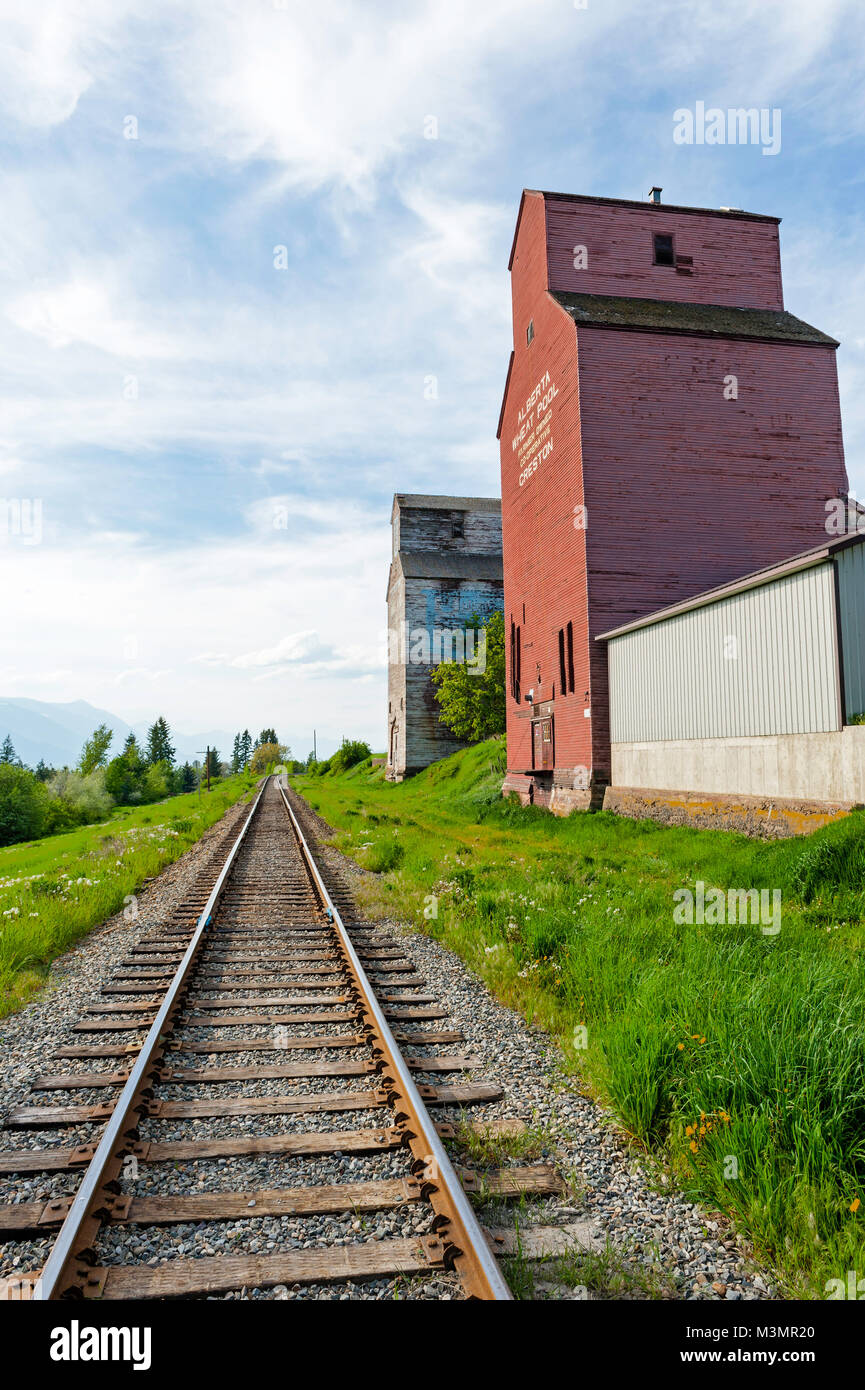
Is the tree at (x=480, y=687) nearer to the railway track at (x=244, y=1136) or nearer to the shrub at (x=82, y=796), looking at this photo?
the railway track at (x=244, y=1136)

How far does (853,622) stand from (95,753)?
98225 millimetres

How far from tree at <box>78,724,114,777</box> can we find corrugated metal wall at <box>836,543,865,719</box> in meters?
91.2

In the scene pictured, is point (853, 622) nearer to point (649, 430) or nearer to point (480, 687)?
point (649, 430)

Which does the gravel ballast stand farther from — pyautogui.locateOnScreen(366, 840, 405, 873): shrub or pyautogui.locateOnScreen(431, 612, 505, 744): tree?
pyautogui.locateOnScreen(431, 612, 505, 744): tree

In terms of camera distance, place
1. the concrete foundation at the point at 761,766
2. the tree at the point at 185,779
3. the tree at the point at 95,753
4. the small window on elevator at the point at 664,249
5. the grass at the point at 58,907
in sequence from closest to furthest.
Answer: the grass at the point at 58,907
the concrete foundation at the point at 761,766
the small window on elevator at the point at 664,249
the tree at the point at 95,753
the tree at the point at 185,779


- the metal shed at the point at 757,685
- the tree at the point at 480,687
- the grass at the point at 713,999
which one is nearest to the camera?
the grass at the point at 713,999

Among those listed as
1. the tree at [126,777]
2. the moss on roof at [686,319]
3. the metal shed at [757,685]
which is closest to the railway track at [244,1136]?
the metal shed at [757,685]

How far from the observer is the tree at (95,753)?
3696 inches

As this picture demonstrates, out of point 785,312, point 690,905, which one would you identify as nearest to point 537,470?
point 785,312

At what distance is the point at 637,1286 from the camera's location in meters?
2.91

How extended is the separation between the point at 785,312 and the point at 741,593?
12.8 m

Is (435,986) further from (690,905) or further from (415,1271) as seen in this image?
(415,1271)

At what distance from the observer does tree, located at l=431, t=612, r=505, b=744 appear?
35.4 meters

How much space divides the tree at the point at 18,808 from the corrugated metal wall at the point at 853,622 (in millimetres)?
51457
